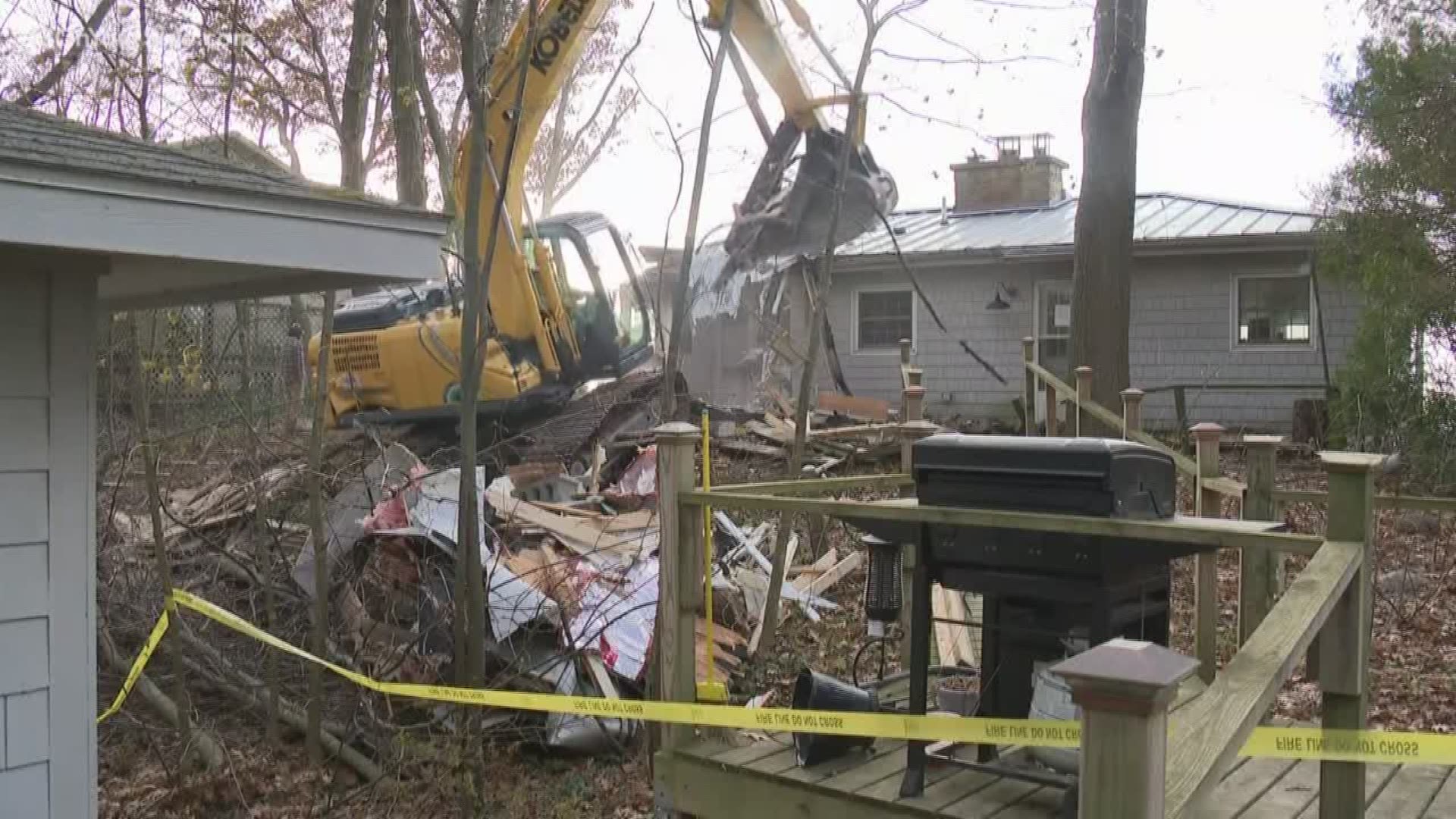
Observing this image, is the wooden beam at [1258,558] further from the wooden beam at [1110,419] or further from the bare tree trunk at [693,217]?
the bare tree trunk at [693,217]

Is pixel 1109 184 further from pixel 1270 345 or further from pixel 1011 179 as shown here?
pixel 1011 179

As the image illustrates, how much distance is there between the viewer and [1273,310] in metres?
17.8

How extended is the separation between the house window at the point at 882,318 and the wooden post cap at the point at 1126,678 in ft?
59.9

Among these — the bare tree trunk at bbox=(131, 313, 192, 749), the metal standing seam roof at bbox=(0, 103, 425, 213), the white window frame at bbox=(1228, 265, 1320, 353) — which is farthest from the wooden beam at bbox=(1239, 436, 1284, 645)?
the white window frame at bbox=(1228, 265, 1320, 353)

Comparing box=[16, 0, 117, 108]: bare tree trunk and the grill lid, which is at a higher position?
box=[16, 0, 117, 108]: bare tree trunk

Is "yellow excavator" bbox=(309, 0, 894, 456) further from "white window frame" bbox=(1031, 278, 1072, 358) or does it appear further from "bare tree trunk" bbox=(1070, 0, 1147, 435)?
"white window frame" bbox=(1031, 278, 1072, 358)

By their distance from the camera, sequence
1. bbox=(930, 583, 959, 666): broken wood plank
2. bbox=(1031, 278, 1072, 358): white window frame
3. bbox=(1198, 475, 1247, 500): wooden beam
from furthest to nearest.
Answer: bbox=(1031, 278, 1072, 358): white window frame, bbox=(930, 583, 959, 666): broken wood plank, bbox=(1198, 475, 1247, 500): wooden beam

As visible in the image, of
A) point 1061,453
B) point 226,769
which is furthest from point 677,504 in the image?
point 226,769

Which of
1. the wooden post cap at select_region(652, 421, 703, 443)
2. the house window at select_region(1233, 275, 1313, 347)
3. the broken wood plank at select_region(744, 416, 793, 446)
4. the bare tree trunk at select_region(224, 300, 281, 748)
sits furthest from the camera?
the house window at select_region(1233, 275, 1313, 347)

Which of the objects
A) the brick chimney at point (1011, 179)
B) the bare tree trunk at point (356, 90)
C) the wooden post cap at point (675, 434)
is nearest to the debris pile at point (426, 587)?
the wooden post cap at point (675, 434)

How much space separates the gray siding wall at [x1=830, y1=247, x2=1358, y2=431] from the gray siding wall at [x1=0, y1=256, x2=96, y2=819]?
1581 centimetres

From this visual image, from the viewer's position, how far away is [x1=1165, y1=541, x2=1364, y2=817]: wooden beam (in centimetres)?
210

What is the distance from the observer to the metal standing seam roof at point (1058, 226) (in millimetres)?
18047

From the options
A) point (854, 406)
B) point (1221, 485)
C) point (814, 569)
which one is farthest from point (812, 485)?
point (854, 406)
